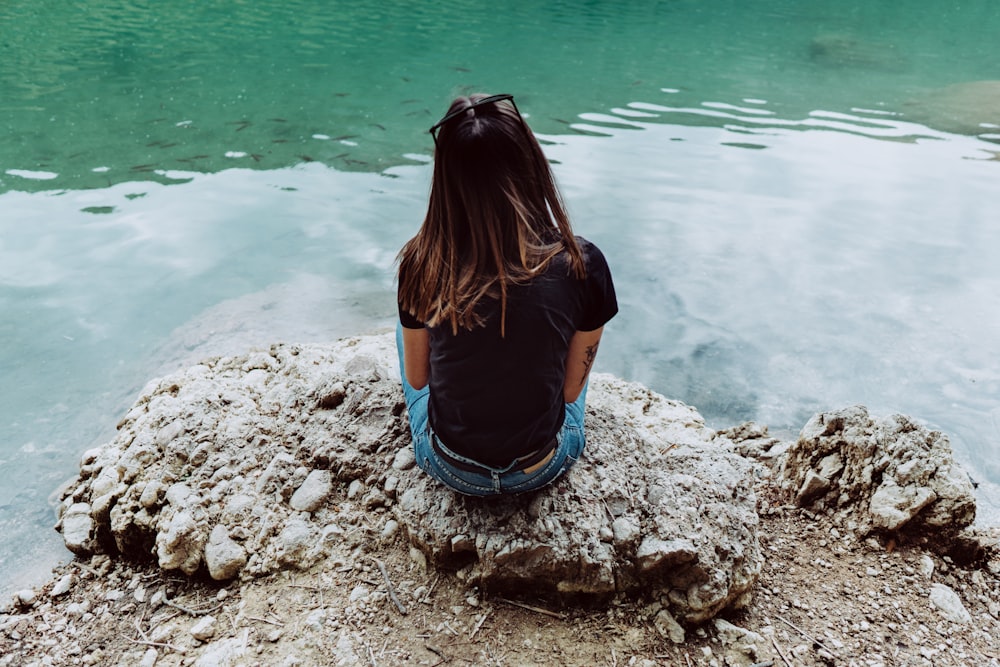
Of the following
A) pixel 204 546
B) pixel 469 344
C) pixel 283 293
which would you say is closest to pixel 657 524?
pixel 469 344

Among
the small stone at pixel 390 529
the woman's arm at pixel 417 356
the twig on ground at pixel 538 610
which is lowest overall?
the twig on ground at pixel 538 610

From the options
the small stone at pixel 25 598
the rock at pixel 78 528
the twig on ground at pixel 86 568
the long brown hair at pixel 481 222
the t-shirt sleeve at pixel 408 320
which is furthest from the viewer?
the rock at pixel 78 528

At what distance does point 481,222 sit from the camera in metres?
1.89

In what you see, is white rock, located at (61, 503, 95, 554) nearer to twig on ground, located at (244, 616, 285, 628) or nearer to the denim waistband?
twig on ground, located at (244, 616, 285, 628)

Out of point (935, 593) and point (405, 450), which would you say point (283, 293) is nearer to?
point (405, 450)

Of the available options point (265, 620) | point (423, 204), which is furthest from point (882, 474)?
point (423, 204)

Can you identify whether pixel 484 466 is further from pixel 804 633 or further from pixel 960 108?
pixel 960 108

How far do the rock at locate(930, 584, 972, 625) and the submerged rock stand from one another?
26.0 inches

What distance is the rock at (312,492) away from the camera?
8.70 ft

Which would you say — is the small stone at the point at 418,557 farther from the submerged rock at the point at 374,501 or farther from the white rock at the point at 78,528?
the white rock at the point at 78,528

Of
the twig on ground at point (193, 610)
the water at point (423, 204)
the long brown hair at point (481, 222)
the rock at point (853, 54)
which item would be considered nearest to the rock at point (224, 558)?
the twig on ground at point (193, 610)

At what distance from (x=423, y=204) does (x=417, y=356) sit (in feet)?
17.8

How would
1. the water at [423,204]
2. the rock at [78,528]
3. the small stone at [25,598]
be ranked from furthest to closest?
1. the water at [423,204]
2. the rock at [78,528]
3. the small stone at [25,598]

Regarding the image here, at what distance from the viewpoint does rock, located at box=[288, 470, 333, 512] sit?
2650 mm
